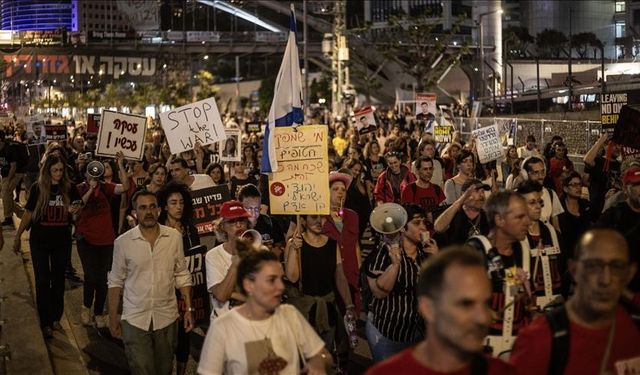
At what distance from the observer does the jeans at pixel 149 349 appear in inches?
292

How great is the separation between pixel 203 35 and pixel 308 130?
79053mm

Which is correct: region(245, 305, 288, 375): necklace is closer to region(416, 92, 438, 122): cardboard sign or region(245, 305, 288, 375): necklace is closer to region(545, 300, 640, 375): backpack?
region(545, 300, 640, 375): backpack

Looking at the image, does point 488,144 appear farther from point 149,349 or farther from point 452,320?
point 452,320

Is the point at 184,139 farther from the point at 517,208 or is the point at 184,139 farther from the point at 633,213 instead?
the point at 517,208

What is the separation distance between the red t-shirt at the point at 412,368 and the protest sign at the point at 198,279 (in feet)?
16.1

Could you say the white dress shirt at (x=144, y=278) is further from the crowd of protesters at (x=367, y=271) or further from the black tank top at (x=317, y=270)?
the black tank top at (x=317, y=270)

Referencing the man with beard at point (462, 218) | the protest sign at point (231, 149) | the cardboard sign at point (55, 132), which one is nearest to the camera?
the man with beard at point (462, 218)

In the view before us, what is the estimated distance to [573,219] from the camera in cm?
946

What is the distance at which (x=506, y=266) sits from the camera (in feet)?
18.6

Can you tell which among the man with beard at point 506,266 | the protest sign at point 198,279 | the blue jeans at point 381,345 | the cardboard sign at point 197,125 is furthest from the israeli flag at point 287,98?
Answer: the cardboard sign at point 197,125

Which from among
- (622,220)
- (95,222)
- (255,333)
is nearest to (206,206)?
(95,222)

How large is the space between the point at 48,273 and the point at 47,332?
59 cm


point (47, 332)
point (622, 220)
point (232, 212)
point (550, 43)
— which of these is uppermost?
point (550, 43)

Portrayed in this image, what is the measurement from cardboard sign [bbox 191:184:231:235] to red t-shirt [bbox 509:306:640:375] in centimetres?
697
